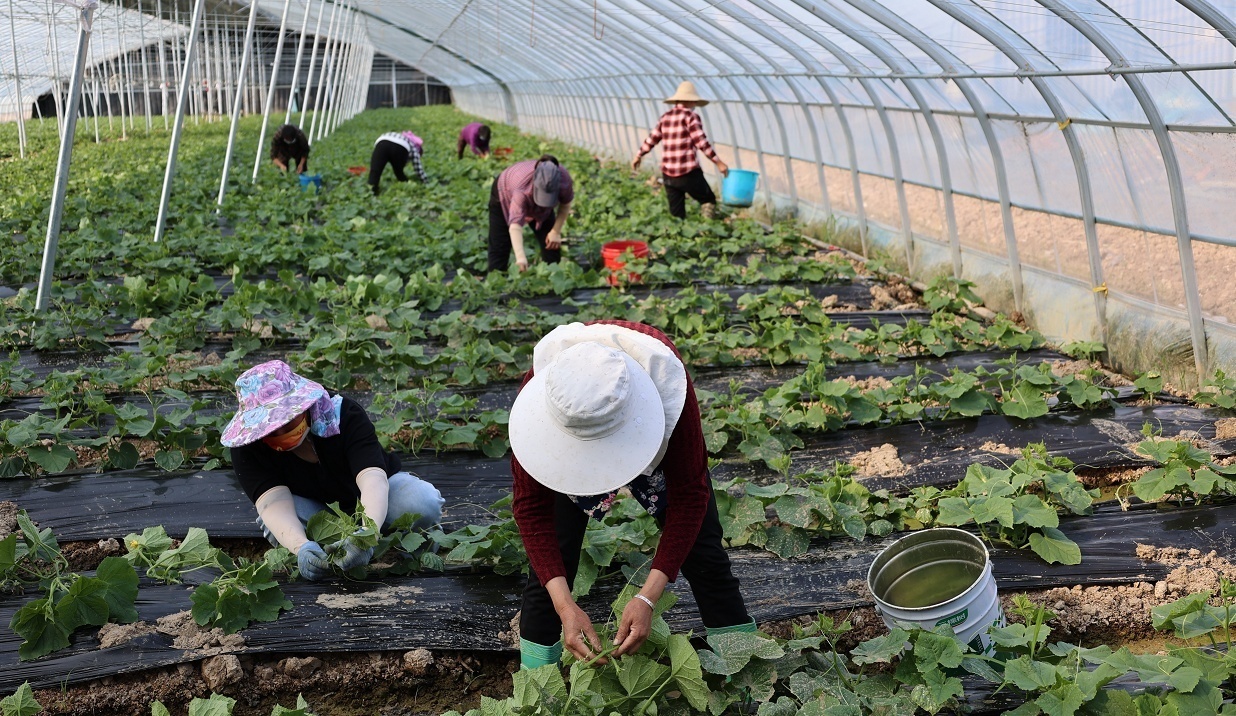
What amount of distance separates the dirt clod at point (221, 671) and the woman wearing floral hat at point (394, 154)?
33.5 ft

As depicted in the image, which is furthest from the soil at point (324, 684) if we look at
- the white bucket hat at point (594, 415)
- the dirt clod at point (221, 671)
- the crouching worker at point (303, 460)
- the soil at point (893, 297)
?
the soil at point (893, 297)

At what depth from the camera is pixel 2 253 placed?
834cm

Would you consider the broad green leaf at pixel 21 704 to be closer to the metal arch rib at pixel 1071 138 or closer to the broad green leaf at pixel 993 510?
the broad green leaf at pixel 993 510

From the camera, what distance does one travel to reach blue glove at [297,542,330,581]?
325 centimetres

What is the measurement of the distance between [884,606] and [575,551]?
835 mm

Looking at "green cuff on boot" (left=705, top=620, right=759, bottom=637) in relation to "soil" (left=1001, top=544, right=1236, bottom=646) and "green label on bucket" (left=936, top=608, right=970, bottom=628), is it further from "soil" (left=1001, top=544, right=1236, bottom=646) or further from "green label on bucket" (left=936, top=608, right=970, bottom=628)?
"soil" (left=1001, top=544, right=1236, bottom=646)

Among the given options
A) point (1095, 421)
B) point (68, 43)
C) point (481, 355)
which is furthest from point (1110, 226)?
point (68, 43)

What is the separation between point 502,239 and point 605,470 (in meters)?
5.78

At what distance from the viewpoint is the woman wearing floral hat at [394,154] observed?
1264cm

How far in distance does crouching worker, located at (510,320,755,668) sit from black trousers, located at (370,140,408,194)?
10.5 m

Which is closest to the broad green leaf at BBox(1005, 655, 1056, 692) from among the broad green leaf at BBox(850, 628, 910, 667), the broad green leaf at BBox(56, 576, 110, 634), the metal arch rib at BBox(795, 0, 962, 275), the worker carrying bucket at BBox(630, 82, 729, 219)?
the broad green leaf at BBox(850, 628, 910, 667)

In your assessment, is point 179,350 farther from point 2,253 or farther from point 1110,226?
point 1110,226

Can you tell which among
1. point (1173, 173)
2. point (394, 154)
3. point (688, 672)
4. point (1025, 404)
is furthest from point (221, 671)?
point (394, 154)

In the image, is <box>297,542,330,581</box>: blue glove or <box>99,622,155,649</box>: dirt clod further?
<box>297,542,330,581</box>: blue glove
